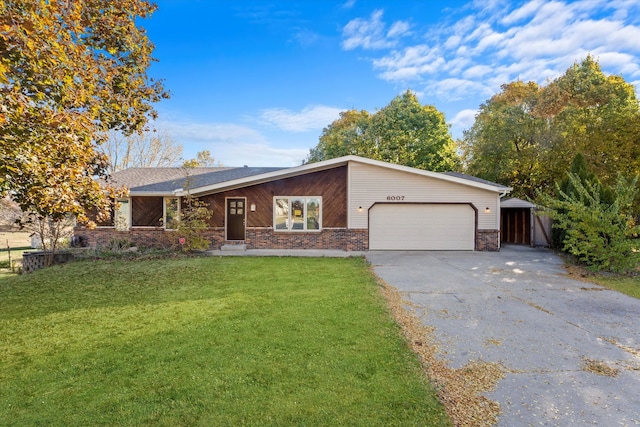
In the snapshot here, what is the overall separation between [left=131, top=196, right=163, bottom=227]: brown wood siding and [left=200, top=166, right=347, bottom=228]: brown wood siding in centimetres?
216

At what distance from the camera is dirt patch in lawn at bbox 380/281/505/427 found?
270 cm

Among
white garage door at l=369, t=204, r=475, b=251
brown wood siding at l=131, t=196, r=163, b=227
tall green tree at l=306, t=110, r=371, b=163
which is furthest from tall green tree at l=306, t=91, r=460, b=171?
brown wood siding at l=131, t=196, r=163, b=227

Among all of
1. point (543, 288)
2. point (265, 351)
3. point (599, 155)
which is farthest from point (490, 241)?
point (265, 351)

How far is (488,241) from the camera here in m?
12.8

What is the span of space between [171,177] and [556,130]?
21.6 m

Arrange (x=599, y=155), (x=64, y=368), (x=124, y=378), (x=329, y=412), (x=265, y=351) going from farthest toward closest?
(x=599, y=155)
(x=265, y=351)
(x=64, y=368)
(x=124, y=378)
(x=329, y=412)

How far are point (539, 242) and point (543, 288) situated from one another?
867cm

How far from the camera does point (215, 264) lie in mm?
9836

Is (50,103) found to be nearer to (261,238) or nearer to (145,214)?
(261,238)

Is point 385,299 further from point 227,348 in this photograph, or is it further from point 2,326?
point 2,326

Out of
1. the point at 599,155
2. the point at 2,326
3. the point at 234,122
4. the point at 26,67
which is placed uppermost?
the point at 234,122

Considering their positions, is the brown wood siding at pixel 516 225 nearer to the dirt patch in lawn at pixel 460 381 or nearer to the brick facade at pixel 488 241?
the brick facade at pixel 488 241

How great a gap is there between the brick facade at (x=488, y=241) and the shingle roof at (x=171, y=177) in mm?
10089

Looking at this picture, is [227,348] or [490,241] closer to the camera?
[227,348]
